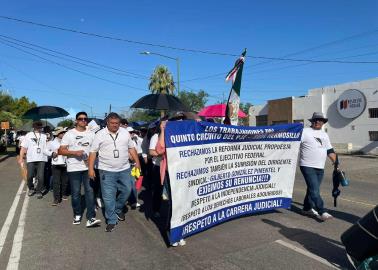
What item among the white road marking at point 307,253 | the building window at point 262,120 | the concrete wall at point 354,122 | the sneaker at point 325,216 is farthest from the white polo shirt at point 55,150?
the building window at point 262,120

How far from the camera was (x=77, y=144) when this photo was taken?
6.93 meters

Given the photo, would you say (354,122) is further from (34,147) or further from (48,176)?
(34,147)

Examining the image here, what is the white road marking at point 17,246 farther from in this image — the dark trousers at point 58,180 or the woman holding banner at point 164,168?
the woman holding banner at point 164,168

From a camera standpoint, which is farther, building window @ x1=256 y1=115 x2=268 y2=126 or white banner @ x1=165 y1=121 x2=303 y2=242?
building window @ x1=256 y1=115 x2=268 y2=126

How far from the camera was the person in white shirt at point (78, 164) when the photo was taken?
6.64m

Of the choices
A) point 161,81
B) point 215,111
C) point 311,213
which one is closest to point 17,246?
point 311,213

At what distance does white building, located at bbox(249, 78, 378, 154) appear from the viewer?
2648 centimetres

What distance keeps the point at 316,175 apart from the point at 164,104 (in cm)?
443

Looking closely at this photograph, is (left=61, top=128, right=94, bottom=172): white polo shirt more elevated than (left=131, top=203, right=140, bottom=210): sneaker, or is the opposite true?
(left=61, top=128, right=94, bottom=172): white polo shirt

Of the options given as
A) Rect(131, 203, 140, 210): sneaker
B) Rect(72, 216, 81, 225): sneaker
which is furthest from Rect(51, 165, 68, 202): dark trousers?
Rect(72, 216, 81, 225): sneaker

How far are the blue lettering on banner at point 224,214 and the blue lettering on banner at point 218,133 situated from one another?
3.46ft

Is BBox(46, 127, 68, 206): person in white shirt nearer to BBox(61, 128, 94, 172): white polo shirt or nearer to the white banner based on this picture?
BBox(61, 128, 94, 172): white polo shirt

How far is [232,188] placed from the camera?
21.0ft

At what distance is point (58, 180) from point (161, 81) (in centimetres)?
4094
